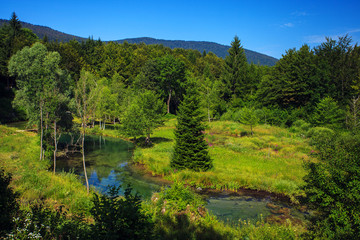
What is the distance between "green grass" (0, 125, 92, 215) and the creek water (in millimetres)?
2917

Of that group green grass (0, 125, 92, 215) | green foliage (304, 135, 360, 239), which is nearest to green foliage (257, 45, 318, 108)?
green foliage (304, 135, 360, 239)

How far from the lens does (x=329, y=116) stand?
39562mm

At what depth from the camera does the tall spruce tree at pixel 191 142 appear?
21812 mm

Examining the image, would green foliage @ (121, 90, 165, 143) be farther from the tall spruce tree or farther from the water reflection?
the tall spruce tree

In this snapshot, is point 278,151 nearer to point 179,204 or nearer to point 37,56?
point 179,204

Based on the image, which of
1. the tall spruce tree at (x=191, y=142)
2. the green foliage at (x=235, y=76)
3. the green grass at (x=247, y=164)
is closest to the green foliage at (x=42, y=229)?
the green grass at (x=247, y=164)

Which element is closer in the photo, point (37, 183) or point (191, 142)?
point (37, 183)

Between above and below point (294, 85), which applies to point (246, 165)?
below

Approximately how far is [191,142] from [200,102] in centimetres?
2308

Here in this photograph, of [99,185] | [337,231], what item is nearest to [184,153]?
[99,185]

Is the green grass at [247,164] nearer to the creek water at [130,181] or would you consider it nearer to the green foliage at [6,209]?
the creek water at [130,181]

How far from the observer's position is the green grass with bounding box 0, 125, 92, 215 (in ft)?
38.5

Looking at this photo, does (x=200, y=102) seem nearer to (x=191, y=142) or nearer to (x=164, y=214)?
(x=191, y=142)

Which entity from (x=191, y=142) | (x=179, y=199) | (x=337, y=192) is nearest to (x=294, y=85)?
(x=191, y=142)
